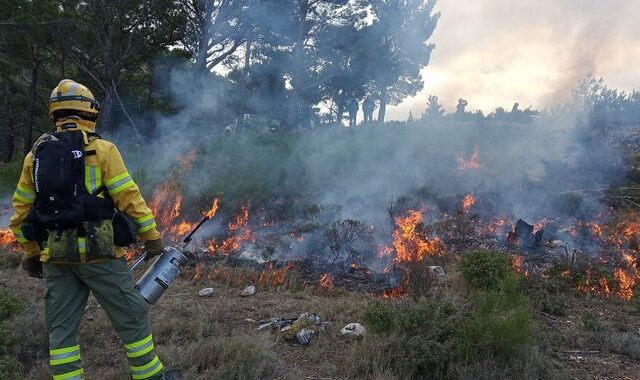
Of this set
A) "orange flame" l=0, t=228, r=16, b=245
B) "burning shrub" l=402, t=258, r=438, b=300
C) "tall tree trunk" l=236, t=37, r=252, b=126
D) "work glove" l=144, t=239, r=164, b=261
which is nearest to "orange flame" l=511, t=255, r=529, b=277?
"burning shrub" l=402, t=258, r=438, b=300

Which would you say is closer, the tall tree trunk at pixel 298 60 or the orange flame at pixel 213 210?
the orange flame at pixel 213 210

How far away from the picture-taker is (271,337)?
4.01 metres

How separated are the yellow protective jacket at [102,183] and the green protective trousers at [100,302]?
5.9 inches

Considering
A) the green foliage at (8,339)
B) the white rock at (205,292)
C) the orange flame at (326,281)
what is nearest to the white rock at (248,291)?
the white rock at (205,292)

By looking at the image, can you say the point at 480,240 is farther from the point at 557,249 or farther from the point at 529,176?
the point at 529,176

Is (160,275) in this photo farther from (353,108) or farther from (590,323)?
(353,108)

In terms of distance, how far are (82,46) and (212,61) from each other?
4143 millimetres

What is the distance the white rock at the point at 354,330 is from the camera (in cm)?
409

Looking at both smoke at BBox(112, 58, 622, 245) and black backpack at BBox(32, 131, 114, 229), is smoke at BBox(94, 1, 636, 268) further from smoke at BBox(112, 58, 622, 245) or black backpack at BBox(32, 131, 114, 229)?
black backpack at BBox(32, 131, 114, 229)

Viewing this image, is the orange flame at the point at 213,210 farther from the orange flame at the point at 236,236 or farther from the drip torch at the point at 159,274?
the drip torch at the point at 159,274

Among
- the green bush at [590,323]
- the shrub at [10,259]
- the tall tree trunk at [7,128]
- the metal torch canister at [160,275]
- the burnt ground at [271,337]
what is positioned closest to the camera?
the metal torch canister at [160,275]

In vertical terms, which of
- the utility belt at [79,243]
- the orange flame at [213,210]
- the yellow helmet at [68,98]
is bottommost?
the orange flame at [213,210]

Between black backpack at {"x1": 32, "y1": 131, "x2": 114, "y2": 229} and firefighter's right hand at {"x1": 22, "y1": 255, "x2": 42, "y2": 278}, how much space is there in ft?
1.82

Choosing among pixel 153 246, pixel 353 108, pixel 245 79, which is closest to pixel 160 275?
pixel 153 246
